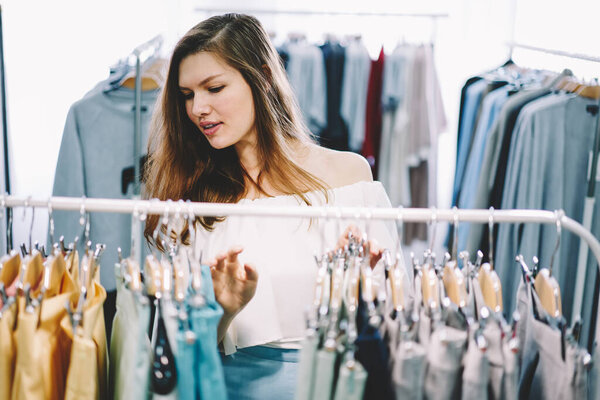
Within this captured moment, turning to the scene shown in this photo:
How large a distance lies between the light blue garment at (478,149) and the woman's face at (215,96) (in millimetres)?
1024

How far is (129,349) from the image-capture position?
78 centimetres

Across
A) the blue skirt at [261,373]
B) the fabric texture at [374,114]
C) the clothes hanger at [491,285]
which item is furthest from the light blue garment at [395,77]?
the clothes hanger at [491,285]

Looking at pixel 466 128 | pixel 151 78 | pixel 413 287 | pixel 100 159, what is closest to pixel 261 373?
pixel 413 287

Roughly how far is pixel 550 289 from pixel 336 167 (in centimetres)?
79

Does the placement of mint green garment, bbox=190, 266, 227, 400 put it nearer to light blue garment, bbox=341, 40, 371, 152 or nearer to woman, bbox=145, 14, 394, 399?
woman, bbox=145, 14, 394, 399

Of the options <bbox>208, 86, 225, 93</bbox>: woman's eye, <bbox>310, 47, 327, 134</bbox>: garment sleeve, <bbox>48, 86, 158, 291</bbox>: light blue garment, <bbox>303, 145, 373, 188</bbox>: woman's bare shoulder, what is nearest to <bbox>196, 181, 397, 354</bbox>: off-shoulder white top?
<bbox>303, 145, 373, 188</bbox>: woman's bare shoulder

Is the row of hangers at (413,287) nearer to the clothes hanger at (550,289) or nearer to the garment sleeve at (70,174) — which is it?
the clothes hanger at (550,289)

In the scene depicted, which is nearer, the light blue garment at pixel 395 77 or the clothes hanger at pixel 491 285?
the clothes hanger at pixel 491 285

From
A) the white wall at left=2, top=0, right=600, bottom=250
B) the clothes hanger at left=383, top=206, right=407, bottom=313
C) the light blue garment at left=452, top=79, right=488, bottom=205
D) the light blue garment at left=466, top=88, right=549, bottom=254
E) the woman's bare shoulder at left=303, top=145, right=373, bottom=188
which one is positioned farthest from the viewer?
the white wall at left=2, top=0, right=600, bottom=250

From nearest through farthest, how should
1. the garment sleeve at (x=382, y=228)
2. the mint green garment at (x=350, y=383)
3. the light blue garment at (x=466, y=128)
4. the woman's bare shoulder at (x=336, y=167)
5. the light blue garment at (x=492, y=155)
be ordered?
1. the mint green garment at (x=350, y=383)
2. the garment sleeve at (x=382, y=228)
3. the woman's bare shoulder at (x=336, y=167)
4. the light blue garment at (x=492, y=155)
5. the light blue garment at (x=466, y=128)

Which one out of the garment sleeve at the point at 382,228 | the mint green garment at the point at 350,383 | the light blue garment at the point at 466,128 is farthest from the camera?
the light blue garment at the point at 466,128

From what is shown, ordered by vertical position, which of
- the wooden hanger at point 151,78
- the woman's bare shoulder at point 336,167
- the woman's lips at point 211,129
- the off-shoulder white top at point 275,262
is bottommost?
the off-shoulder white top at point 275,262

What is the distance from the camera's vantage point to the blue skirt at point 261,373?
124 centimetres

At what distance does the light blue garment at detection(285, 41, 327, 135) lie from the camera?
243 centimetres
